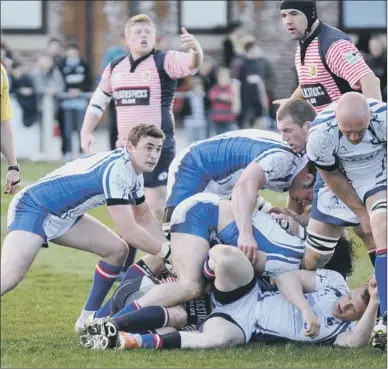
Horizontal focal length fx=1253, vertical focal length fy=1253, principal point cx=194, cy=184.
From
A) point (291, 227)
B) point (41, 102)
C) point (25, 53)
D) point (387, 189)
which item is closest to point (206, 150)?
point (291, 227)

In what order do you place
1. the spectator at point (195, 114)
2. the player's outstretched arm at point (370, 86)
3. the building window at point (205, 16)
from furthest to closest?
the building window at point (205, 16) < the spectator at point (195, 114) < the player's outstretched arm at point (370, 86)

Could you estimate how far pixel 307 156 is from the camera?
308 inches

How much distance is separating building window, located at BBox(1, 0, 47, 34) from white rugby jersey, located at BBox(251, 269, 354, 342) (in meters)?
19.6

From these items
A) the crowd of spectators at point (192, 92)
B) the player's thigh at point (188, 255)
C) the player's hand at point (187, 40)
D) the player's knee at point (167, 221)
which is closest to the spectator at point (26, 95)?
the crowd of spectators at point (192, 92)

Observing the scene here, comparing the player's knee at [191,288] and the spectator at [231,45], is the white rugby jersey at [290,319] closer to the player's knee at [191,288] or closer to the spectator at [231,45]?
the player's knee at [191,288]

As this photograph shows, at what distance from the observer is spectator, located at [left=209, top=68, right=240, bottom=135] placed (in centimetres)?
2012

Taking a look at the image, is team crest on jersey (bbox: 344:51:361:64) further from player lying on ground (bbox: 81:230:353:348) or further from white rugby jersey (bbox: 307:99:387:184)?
player lying on ground (bbox: 81:230:353:348)

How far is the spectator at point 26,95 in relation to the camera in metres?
19.6

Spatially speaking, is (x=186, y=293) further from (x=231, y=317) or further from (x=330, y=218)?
(x=330, y=218)

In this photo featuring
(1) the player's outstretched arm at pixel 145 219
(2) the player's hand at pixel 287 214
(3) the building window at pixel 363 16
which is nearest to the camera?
(2) the player's hand at pixel 287 214

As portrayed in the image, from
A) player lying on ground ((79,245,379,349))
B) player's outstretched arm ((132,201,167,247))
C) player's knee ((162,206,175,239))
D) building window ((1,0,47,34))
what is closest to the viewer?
player lying on ground ((79,245,379,349))

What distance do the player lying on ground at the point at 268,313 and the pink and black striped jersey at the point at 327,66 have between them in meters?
1.59

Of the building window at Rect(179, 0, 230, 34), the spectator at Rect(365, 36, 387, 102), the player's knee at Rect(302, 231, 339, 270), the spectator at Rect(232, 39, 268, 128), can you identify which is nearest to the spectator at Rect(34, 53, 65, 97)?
the spectator at Rect(232, 39, 268, 128)

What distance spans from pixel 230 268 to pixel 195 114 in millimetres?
13123
